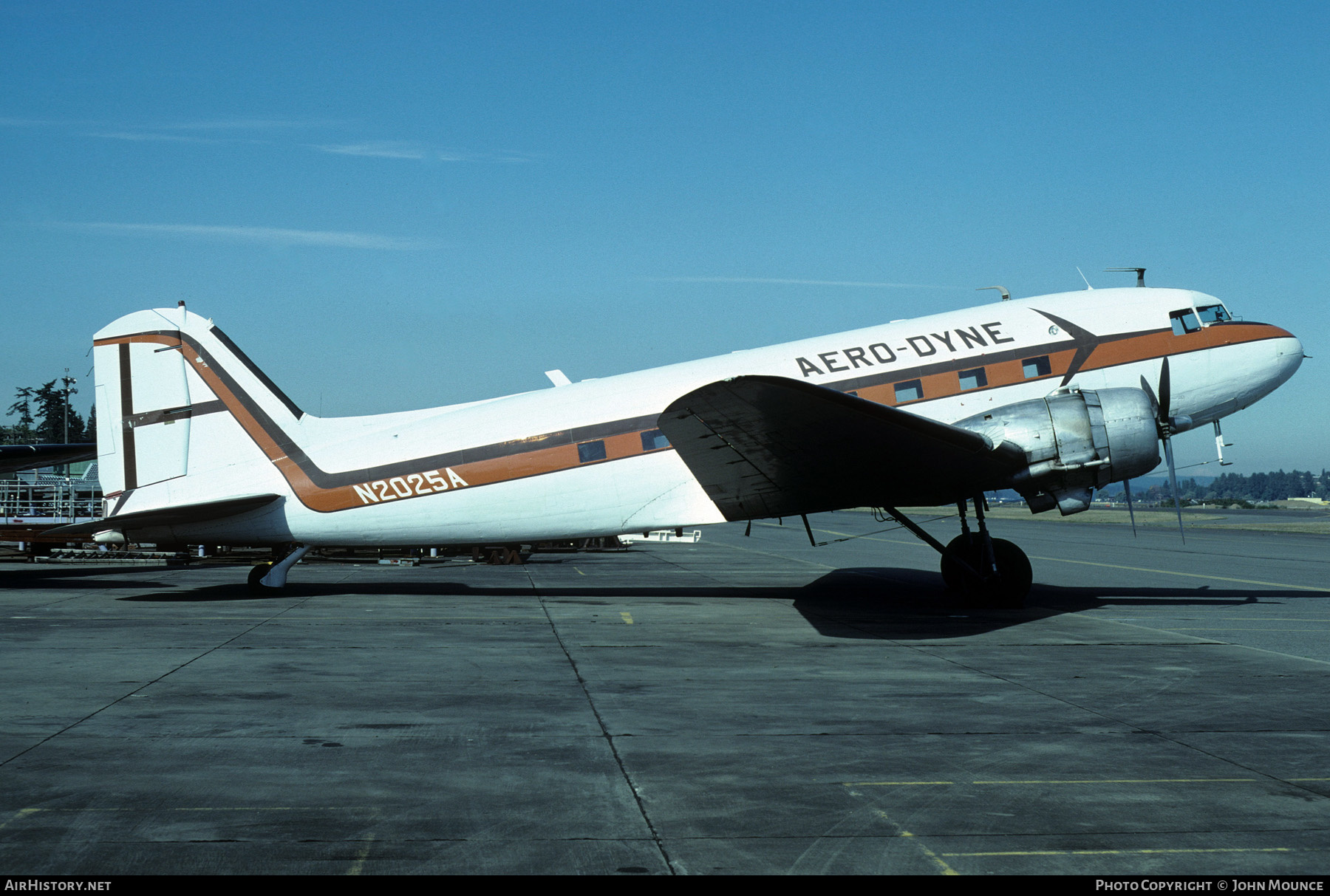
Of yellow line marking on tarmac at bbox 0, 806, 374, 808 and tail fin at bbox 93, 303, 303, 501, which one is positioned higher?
tail fin at bbox 93, 303, 303, 501

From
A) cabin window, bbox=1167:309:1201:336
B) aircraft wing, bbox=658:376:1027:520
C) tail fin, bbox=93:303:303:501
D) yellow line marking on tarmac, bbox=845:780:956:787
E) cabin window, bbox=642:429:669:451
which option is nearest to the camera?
yellow line marking on tarmac, bbox=845:780:956:787

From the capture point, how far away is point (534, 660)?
11.6 metres

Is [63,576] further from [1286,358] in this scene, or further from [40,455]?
[1286,358]

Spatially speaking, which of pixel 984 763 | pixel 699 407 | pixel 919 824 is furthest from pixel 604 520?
pixel 919 824

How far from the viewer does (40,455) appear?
2417 centimetres

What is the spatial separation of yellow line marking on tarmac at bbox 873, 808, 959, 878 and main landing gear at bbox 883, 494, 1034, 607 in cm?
1121

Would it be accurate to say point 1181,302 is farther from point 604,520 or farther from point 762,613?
point 604,520

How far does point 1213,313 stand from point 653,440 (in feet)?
33.5

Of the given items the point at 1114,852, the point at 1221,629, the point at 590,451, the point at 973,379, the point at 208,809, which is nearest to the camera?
the point at 1114,852

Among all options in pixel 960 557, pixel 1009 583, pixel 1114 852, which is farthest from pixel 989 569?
pixel 1114 852

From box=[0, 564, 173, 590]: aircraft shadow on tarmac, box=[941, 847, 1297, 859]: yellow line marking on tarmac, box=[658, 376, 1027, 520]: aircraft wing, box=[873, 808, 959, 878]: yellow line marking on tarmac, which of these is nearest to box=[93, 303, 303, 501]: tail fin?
box=[0, 564, 173, 590]: aircraft shadow on tarmac

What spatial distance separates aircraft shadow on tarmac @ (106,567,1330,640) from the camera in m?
15.1

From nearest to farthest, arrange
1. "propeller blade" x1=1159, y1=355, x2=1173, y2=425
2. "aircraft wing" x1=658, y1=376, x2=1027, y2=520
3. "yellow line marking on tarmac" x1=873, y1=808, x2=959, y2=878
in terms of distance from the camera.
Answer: "yellow line marking on tarmac" x1=873, y1=808, x2=959, y2=878
"aircraft wing" x1=658, y1=376, x2=1027, y2=520
"propeller blade" x1=1159, y1=355, x2=1173, y2=425

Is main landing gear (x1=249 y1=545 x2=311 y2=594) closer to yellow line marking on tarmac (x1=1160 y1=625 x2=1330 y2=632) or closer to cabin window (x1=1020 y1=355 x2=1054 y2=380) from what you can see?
cabin window (x1=1020 y1=355 x2=1054 y2=380)
